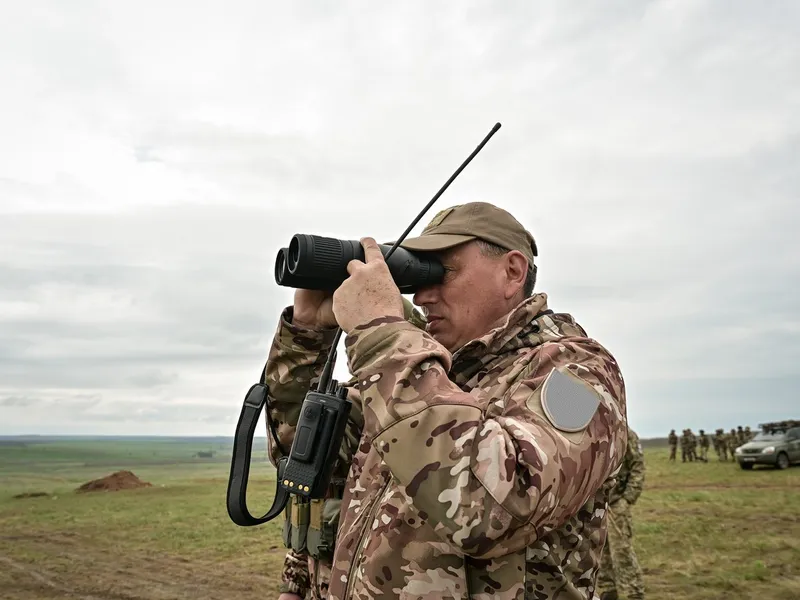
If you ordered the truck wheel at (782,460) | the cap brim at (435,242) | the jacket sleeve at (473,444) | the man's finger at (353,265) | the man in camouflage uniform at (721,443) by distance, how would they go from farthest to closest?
the man in camouflage uniform at (721,443), the truck wheel at (782,460), the cap brim at (435,242), the man's finger at (353,265), the jacket sleeve at (473,444)

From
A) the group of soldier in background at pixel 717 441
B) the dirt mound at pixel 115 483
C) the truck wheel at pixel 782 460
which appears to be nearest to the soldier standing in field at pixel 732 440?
the group of soldier in background at pixel 717 441

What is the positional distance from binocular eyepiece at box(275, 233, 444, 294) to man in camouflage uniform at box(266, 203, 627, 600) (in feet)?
0.19

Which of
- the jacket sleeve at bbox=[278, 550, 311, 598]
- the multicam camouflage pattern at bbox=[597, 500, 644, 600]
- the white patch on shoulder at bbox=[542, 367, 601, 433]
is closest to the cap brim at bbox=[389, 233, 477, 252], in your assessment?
the white patch on shoulder at bbox=[542, 367, 601, 433]

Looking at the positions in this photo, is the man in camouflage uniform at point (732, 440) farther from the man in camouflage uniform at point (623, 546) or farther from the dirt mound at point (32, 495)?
the dirt mound at point (32, 495)

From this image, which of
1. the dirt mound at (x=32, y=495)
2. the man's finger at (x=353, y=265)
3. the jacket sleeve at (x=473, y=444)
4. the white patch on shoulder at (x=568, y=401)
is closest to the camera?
the jacket sleeve at (x=473, y=444)

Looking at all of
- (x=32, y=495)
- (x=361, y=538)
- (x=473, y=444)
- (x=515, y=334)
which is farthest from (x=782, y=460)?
(x=473, y=444)

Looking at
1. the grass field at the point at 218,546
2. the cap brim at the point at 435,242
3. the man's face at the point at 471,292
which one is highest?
the cap brim at the point at 435,242

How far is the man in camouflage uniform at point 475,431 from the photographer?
146 centimetres

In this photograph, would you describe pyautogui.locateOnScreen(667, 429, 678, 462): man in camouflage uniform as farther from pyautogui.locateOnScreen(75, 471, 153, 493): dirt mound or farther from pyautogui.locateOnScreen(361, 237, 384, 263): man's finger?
pyautogui.locateOnScreen(361, 237, 384, 263): man's finger

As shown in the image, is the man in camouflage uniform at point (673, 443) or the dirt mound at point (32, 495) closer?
the dirt mound at point (32, 495)

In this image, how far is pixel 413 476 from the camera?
147cm

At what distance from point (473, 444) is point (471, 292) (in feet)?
2.24

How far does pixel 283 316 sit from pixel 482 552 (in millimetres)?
1159

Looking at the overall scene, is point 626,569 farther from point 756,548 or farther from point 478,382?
point 478,382
